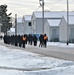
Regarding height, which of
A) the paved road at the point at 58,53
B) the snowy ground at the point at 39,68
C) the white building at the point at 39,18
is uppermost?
the white building at the point at 39,18

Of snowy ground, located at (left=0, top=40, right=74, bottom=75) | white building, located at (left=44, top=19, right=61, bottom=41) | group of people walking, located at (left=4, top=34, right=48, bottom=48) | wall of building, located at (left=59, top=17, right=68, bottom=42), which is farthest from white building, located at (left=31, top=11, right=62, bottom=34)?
snowy ground, located at (left=0, top=40, right=74, bottom=75)

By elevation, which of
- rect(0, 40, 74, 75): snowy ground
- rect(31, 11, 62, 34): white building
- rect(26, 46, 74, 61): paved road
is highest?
rect(31, 11, 62, 34): white building

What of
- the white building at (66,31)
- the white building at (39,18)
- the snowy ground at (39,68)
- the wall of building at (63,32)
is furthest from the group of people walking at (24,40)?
the white building at (39,18)

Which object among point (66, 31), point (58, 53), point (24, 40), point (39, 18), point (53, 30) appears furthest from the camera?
point (39, 18)

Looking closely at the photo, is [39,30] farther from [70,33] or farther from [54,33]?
[70,33]

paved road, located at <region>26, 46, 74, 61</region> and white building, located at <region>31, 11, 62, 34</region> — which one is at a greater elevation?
white building, located at <region>31, 11, 62, 34</region>

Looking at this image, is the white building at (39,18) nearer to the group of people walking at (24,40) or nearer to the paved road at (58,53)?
the group of people walking at (24,40)

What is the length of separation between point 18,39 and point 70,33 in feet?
74.0

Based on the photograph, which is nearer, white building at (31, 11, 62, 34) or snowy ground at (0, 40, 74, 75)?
snowy ground at (0, 40, 74, 75)

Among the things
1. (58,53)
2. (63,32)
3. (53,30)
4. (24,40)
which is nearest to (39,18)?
(53,30)

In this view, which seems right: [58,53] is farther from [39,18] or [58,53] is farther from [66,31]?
[39,18]

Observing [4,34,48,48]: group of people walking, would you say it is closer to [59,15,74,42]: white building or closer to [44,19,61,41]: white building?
[59,15,74,42]: white building

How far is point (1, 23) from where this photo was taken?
452 ft

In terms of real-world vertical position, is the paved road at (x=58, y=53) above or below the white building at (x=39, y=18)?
below
